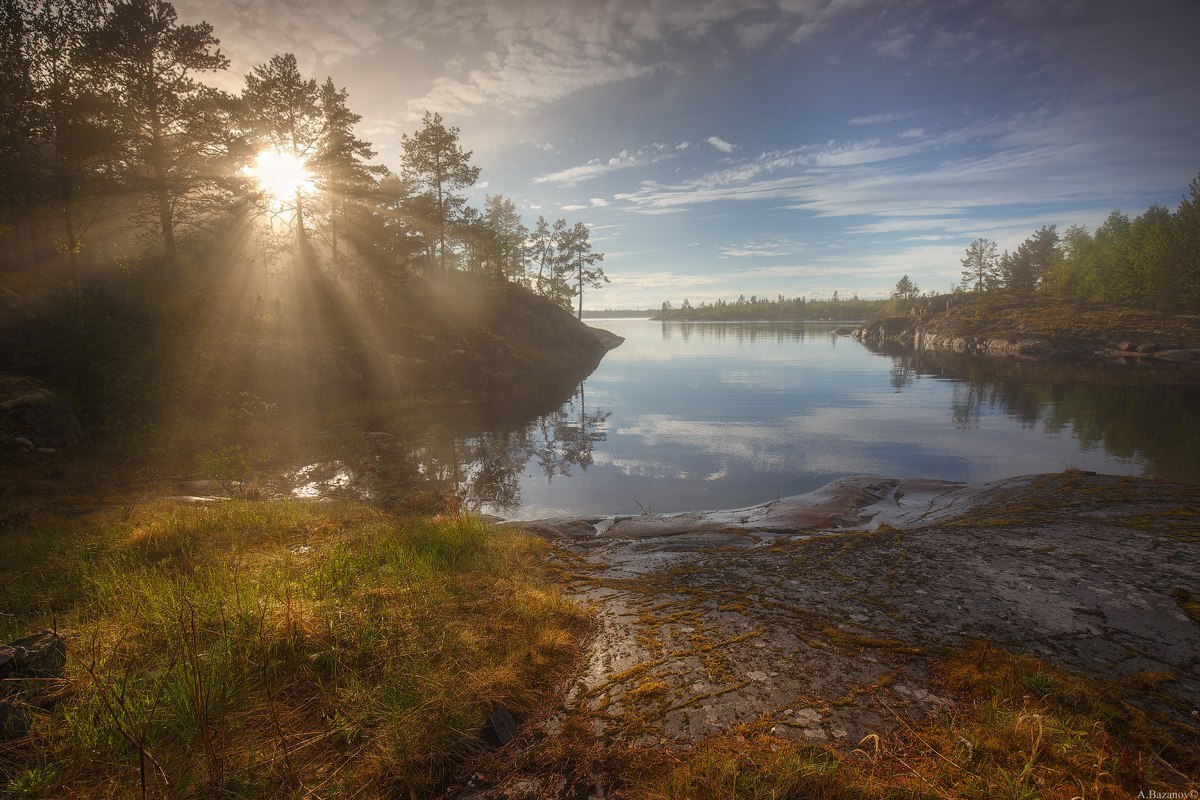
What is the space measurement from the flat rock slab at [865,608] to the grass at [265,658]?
1.31 meters

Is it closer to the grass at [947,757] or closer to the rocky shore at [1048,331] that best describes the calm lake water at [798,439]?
the grass at [947,757]

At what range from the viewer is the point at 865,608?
6383mm

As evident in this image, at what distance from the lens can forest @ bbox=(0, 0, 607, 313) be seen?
56.7 feet

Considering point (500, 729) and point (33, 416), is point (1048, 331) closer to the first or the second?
point (500, 729)

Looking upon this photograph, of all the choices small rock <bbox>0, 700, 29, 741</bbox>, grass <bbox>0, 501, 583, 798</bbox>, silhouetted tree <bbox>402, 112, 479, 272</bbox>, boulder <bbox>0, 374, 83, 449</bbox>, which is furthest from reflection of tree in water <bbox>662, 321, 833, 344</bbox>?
small rock <bbox>0, 700, 29, 741</bbox>

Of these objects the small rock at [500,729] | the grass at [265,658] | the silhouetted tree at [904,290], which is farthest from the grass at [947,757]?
the silhouetted tree at [904,290]

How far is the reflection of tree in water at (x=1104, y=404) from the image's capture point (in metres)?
19.7

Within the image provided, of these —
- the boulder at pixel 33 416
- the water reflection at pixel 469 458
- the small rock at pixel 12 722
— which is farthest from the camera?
the water reflection at pixel 469 458

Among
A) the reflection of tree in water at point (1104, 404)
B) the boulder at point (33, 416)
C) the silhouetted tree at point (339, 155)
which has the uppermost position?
the silhouetted tree at point (339, 155)

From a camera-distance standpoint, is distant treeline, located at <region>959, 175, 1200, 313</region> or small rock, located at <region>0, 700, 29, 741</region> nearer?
small rock, located at <region>0, 700, 29, 741</region>

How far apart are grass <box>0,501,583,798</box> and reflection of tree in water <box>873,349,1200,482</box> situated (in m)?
24.9

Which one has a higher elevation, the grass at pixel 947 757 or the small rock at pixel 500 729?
the grass at pixel 947 757

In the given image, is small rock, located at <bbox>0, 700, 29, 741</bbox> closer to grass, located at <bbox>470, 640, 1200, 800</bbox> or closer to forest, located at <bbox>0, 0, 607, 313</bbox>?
grass, located at <bbox>470, 640, 1200, 800</bbox>

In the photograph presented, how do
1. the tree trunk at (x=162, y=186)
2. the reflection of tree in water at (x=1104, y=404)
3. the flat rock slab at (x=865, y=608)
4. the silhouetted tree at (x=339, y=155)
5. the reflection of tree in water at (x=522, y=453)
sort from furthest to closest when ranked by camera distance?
the silhouetted tree at (x=339, y=155)
the tree trunk at (x=162, y=186)
the reflection of tree in water at (x=1104, y=404)
the reflection of tree in water at (x=522, y=453)
the flat rock slab at (x=865, y=608)
